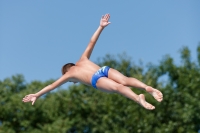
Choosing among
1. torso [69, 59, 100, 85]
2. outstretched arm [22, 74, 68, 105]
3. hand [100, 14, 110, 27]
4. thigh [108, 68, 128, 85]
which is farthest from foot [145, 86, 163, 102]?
hand [100, 14, 110, 27]

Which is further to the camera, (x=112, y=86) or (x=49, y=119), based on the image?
(x=49, y=119)

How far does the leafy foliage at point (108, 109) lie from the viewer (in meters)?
20.8

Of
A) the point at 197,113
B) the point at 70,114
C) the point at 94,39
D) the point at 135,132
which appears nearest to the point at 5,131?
the point at 70,114

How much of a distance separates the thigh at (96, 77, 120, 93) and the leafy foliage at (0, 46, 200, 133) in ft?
38.3

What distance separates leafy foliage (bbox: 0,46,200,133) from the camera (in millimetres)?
20750

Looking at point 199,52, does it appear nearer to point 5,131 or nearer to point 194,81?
point 194,81

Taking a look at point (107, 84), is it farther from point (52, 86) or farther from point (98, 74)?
point (52, 86)

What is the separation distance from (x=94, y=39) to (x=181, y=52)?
1457 centimetres

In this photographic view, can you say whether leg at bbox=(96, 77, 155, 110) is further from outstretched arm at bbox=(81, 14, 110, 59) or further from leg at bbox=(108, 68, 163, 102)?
outstretched arm at bbox=(81, 14, 110, 59)

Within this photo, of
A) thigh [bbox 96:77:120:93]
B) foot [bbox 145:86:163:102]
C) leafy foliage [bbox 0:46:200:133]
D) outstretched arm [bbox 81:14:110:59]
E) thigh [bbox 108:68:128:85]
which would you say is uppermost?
leafy foliage [bbox 0:46:200:133]

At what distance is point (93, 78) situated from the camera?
332 inches

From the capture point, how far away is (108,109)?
2141cm

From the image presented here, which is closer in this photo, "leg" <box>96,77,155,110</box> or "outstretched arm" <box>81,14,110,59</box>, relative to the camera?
"leg" <box>96,77,155,110</box>

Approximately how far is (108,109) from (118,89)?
44.2ft
